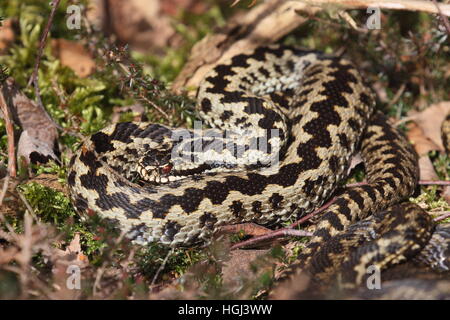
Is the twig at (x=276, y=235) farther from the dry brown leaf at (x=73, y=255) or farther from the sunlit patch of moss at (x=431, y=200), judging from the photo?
the sunlit patch of moss at (x=431, y=200)

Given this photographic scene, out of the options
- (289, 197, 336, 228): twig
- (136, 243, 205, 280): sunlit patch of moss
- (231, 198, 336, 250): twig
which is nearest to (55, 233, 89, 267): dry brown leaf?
(136, 243, 205, 280): sunlit patch of moss

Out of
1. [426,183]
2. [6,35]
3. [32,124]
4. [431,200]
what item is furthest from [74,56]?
[431,200]

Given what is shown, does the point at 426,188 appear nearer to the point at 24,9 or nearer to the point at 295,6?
the point at 295,6

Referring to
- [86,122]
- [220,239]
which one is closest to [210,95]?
[86,122]

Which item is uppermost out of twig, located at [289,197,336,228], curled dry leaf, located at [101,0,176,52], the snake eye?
curled dry leaf, located at [101,0,176,52]

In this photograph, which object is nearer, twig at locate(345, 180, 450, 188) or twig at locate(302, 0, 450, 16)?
twig at locate(302, 0, 450, 16)

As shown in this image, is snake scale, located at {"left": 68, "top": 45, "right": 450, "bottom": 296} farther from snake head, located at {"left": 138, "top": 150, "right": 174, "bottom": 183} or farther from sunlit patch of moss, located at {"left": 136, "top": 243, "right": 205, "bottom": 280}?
sunlit patch of moss, located at {"left": 136, "top": 243, "right": 205, "bottom": 280}

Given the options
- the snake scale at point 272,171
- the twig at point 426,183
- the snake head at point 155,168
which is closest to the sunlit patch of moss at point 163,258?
the snake scale at point 272,171
